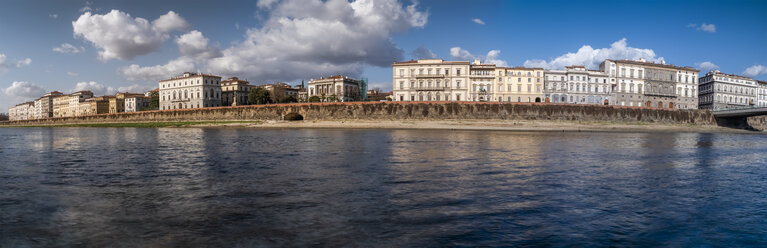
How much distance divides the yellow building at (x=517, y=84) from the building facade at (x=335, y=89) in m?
41.3

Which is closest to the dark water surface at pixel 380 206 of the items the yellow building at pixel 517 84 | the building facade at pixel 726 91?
the yellow building at pixel 517 84

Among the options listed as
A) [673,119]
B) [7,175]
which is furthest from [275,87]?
[7,175]

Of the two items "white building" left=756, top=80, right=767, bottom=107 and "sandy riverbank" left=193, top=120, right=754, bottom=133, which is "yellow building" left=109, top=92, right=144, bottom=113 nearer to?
"sandy riverbank" left=193, top=120, right=754, bottom=133

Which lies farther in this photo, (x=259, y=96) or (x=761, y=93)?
(x=761, y=93)

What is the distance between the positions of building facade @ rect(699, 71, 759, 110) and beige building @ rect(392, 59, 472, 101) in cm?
6612

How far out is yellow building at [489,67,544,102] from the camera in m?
84.4

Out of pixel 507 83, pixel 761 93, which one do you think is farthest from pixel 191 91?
pixel 761 93

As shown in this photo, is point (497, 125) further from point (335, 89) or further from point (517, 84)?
point (335, 89)

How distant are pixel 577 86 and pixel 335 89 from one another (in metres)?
60.6

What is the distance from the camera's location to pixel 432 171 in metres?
11.7

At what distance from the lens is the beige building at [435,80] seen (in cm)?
8356

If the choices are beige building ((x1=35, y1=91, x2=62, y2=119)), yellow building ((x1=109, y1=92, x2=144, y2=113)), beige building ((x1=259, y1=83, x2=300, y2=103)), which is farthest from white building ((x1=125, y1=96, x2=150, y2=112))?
beige building ((x1=35, y1=91, x2=62, y2=119))

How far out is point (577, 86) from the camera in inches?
3420

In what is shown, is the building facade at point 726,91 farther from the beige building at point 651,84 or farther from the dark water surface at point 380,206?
the dark water surface at point 380,206
